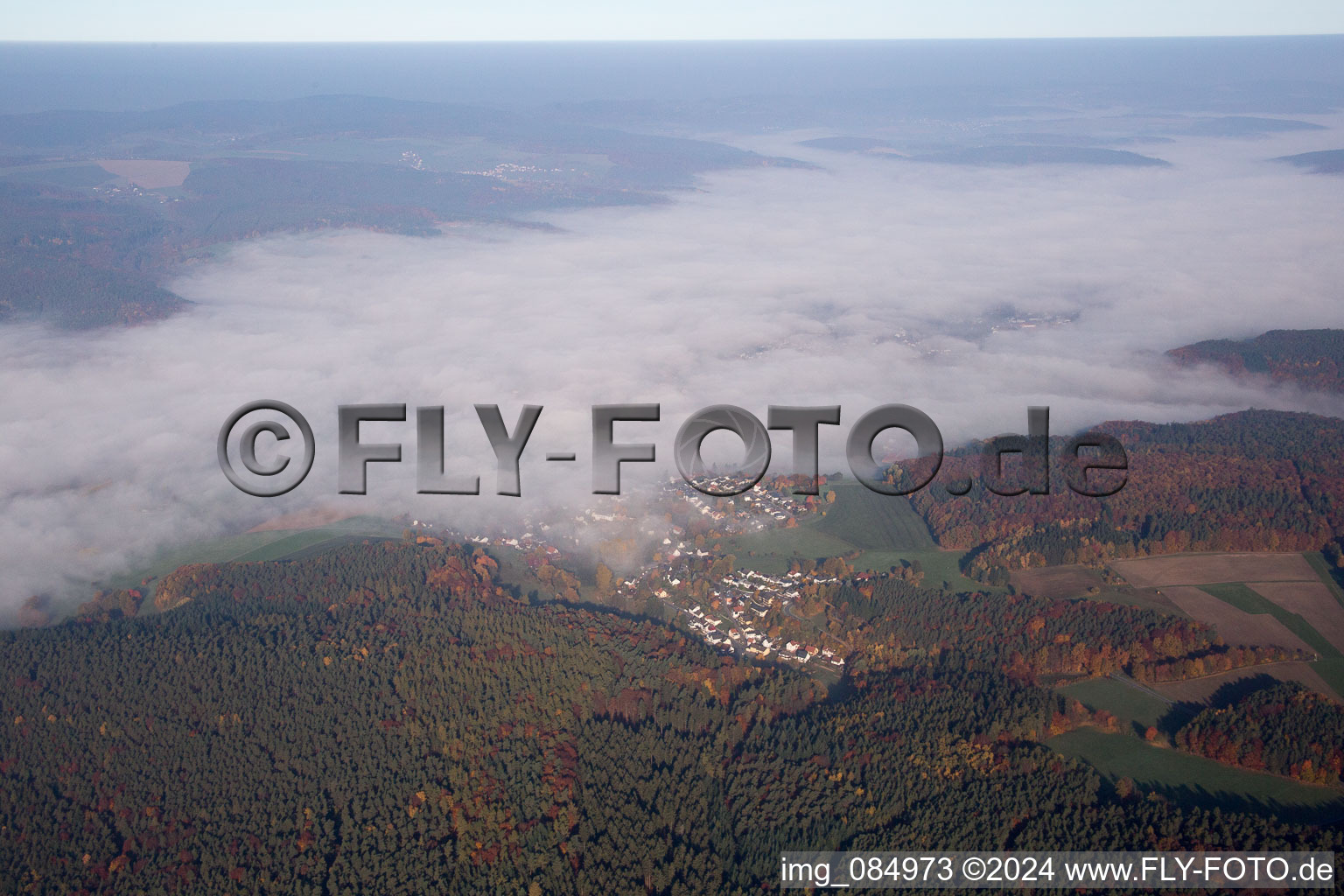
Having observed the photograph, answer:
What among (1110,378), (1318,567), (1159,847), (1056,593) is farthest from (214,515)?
(1110,378)

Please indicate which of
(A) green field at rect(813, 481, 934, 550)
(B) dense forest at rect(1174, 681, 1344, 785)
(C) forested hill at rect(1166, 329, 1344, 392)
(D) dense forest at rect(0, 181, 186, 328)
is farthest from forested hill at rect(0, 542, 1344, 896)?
(D) dense forest at rect(0, 181, 186, 328)

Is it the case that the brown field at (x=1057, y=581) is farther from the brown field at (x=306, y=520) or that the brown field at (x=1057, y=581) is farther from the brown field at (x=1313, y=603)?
the brown field at (x=306, y=520)

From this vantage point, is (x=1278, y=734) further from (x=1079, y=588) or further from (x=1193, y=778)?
(x=1079, y=588)

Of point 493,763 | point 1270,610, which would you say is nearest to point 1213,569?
point 1270,610

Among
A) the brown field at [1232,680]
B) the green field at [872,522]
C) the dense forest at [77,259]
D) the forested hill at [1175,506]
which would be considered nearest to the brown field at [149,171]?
the dense forest at [77,259]

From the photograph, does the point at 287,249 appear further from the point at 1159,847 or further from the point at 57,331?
the point at 1159,847
